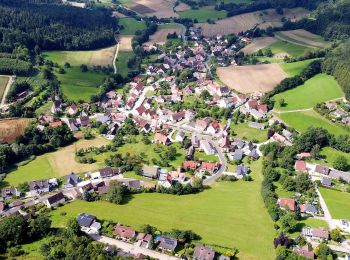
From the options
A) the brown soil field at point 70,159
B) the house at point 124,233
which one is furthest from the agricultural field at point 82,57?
the house at point 124,233

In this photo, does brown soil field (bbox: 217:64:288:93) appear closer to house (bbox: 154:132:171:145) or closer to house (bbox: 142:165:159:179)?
house (bbox: 154:132:171:145)

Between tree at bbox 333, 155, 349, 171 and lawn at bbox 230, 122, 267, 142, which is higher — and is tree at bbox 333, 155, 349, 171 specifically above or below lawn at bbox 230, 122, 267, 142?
above

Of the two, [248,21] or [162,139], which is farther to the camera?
[248,21]

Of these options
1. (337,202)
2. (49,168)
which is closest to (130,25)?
(49,168)

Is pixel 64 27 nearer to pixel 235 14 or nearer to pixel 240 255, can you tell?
pixel 235 14

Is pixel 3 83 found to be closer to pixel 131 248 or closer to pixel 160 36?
pixel 160 36

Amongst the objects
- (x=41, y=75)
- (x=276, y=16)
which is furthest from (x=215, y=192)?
(x=276, y=16)

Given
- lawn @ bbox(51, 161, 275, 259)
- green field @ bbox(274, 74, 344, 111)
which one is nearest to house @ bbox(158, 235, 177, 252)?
lawn @ bbox(51, 161, 275, 259)
